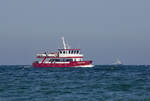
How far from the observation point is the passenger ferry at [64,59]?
11925 cm

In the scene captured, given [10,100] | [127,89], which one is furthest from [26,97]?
[127,89]

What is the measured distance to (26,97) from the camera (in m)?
39.4

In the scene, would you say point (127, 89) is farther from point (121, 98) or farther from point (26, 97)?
point (26, 97)

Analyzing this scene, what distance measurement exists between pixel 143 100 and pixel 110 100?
2858 millimetres

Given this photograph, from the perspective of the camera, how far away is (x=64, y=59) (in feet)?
399

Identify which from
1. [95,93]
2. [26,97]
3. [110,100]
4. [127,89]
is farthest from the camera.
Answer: [127,89]

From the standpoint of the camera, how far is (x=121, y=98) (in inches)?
1497

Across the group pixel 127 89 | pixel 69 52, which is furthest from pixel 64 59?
pixel 127 89

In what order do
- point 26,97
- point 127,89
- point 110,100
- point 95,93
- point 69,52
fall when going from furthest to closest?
1. point 69,52
2. point 127,89
3. point 95,93
4. point 26,97
5. point 110,100

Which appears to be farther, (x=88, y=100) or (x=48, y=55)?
(x=48, y=55)

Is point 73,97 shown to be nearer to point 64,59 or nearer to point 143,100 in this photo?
point 143,100

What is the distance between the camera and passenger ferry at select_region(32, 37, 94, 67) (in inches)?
4695

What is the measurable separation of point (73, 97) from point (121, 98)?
4.41 m

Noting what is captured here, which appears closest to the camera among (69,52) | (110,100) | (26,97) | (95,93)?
(110,100)
